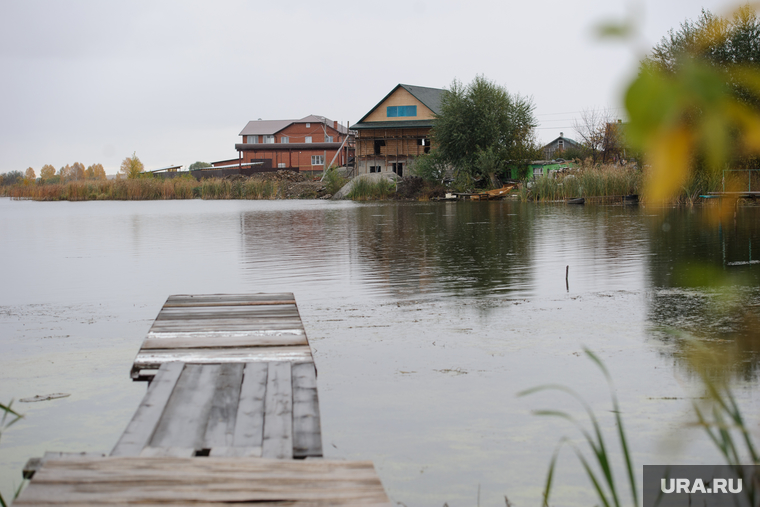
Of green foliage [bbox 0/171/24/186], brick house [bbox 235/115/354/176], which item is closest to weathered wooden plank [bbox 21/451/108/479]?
brick house [bbox 235/115/354/176]

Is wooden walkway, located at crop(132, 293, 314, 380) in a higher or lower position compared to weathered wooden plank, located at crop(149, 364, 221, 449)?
higher

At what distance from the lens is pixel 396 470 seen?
11.8 ft

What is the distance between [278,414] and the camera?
129 inches

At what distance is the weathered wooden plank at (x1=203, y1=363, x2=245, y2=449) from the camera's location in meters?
2.97

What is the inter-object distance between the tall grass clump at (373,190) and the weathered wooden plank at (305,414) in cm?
4638

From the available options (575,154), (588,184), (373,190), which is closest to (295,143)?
(373,190)

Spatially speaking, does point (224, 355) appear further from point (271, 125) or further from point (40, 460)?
point (271, 125)

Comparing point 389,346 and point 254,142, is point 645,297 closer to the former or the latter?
point 389,346

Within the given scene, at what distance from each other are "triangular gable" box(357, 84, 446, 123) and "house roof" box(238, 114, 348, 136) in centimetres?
2221

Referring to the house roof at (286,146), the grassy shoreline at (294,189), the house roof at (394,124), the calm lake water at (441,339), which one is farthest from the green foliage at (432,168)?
the calm lake water at (441,339)

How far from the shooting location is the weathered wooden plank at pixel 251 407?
298 centimetres

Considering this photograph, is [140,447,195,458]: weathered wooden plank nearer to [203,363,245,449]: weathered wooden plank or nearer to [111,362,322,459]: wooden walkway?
[111,362,322,459]: wooden walkway

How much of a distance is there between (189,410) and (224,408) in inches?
6.9

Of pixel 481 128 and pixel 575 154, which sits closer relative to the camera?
pixel 481 128
